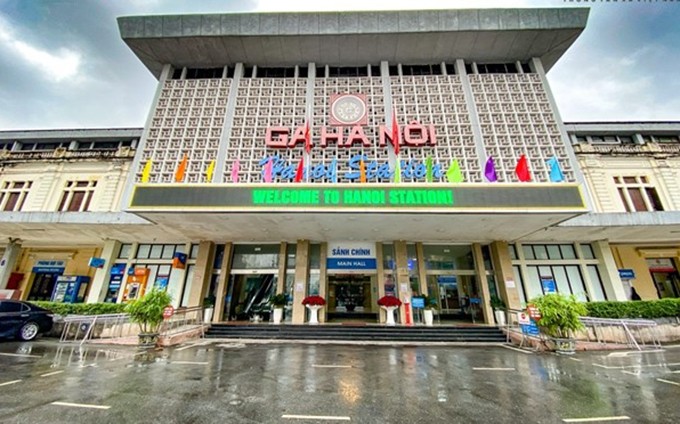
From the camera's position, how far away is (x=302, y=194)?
10531mm

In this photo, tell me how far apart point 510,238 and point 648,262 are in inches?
404

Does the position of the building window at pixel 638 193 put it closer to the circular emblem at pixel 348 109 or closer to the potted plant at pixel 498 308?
the potted plant at pixel 498 308

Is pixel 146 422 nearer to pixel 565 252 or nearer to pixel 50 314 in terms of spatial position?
pixel 50 314

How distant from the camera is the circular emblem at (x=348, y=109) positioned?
1597 cm

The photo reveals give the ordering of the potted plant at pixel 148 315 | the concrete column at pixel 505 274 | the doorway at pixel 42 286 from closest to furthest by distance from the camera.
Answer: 1. the potted plant at pixel 148 315
2. the concrete column at pixel 505 274
3. the doorway at pixel 42 286

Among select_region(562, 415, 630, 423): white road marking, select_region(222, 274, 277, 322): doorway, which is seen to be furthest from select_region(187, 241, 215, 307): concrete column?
select_region(562, 415, 630, 423): white road marking

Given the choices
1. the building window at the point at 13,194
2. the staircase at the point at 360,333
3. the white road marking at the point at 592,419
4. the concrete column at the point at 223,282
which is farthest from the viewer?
the building window at the point at 13,194

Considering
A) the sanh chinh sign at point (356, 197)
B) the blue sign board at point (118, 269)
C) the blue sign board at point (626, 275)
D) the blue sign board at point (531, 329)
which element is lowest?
the blue sign board at point (531, 329)

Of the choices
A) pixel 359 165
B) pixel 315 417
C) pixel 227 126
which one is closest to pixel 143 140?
pixel 227 126

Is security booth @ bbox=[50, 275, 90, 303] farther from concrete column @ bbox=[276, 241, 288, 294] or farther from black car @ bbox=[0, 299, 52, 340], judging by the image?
concrete column @ bbox=[276, 241, 288, 294]

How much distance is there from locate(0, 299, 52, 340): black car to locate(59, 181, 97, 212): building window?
7999mm

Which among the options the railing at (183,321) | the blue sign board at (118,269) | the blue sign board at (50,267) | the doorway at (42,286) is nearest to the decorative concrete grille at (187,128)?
the blue sign board at (118,269)

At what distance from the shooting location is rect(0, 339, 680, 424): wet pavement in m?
4.15

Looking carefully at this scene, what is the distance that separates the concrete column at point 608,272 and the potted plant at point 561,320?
8189 millimetres
